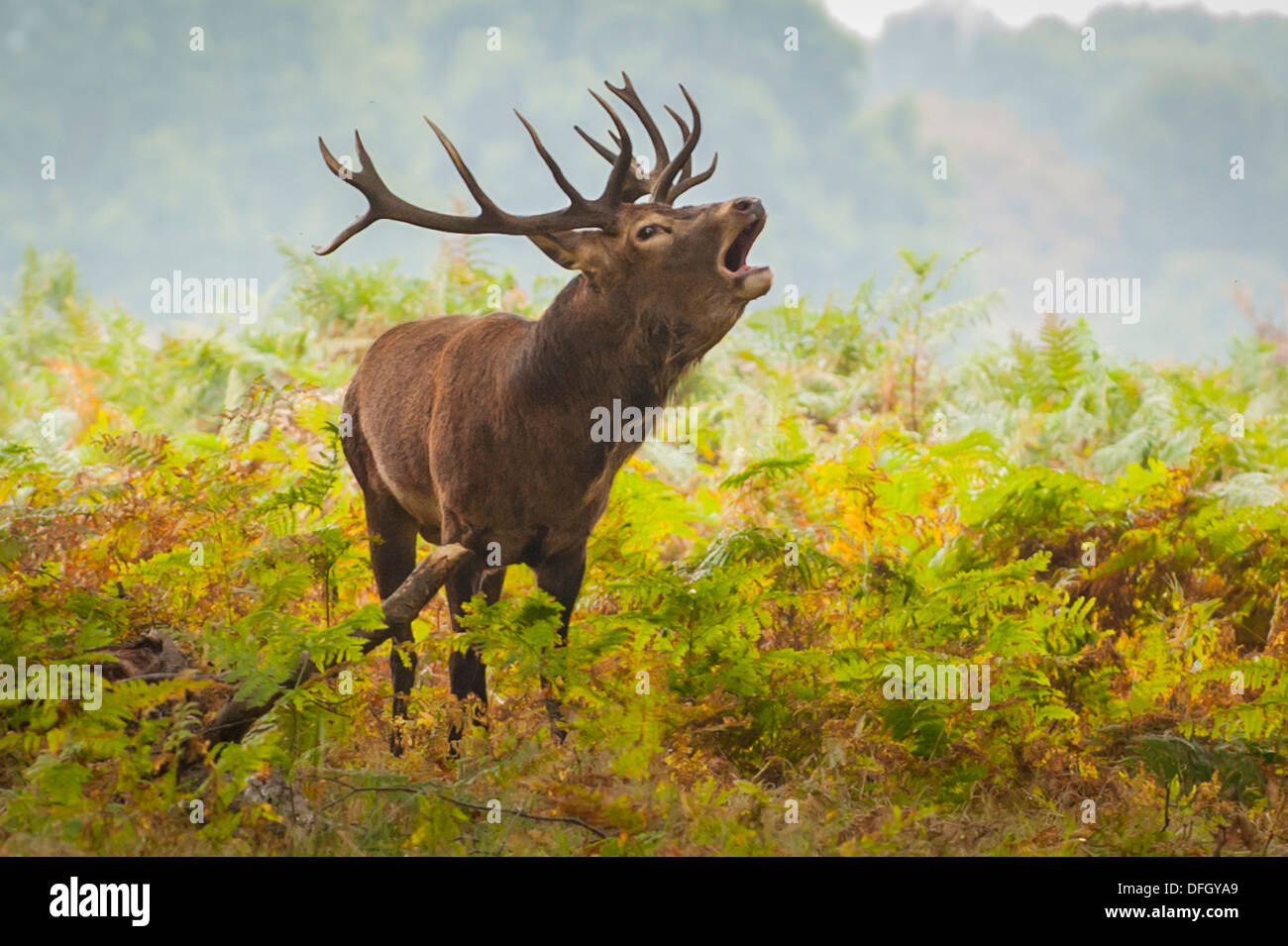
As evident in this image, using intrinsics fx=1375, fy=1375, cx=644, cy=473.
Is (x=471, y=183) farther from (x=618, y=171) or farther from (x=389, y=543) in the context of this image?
(x=389, y=543)

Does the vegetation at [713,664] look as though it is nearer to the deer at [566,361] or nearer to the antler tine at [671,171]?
the deer at [566,361]

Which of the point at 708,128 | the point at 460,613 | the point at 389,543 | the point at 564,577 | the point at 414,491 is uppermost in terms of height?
the point at 708,128

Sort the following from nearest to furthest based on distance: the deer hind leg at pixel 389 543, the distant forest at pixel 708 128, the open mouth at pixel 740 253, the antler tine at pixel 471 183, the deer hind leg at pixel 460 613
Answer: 1. the open mouth at pixel 740 253
2. the antler tine at pixel 471 183
3. the deer hind leg at pixel 460 613
4. the deer hind leg at pixel 389 543
5. the distant forest at pixel 708 128

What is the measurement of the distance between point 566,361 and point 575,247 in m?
0.46

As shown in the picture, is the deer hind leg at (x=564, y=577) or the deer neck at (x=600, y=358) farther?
the deer hind leg at (x=564, y=577)

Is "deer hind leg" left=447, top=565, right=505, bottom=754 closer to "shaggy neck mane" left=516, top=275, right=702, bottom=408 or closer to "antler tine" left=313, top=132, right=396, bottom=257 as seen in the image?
"shaggy neck mane" left=516, top=275, right=702, bottom=408

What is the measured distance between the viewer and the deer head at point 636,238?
17.2 ft

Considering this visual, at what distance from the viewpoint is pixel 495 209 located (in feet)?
18.3

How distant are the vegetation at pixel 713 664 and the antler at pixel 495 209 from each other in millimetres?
907

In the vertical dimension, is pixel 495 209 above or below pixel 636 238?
above

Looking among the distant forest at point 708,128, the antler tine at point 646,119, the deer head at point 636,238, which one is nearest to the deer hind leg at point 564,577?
the deer head at point 636,238

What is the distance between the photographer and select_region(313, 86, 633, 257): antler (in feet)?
17.8

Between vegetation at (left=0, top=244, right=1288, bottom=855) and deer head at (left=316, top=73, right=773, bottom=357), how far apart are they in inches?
25.7

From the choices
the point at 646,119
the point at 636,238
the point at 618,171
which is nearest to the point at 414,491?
the point at 636,238
